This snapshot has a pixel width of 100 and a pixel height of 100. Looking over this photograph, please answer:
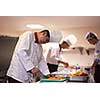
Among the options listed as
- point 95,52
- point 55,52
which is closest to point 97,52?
point 95,52

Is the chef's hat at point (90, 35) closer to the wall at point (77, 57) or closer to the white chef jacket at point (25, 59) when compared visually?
the wall at point (77, 57)

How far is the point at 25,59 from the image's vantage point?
4.33 ft

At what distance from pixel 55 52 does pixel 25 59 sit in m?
0.19

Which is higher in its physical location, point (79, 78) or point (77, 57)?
point (77, 57)

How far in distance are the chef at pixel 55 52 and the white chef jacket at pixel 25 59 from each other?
3 centimetres

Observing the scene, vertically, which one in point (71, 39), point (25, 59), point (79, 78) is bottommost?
point (79, 78)

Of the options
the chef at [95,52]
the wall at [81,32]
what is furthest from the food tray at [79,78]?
the wall at [81,32]

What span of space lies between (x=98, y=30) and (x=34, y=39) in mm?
405

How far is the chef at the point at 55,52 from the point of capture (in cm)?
131

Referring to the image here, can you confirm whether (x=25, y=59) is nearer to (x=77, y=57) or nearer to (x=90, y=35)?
(x=77, y=57)

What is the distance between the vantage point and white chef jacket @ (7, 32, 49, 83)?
4.27ft
